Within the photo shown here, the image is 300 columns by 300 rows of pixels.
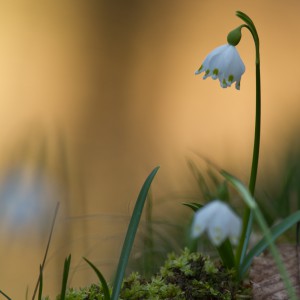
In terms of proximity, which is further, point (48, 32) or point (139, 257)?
point (48, 32)

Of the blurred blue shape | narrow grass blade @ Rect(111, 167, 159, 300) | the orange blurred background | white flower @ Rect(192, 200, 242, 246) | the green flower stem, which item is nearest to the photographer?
white flower @ Rect(192, 200, 242, 246)

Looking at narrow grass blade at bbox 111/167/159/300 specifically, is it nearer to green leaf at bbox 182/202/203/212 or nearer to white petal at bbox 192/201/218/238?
green leaf at bbox 182/202/203/212

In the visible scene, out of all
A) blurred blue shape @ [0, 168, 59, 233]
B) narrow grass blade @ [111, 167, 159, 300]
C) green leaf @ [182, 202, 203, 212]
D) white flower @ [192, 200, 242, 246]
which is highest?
white flower @ [192, 200, 242, 246]

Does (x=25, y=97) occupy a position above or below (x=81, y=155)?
above

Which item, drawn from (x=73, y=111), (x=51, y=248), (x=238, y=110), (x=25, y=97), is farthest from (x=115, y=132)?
(x=51, y=248)

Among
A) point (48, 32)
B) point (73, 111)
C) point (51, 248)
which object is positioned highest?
point (48, 32)

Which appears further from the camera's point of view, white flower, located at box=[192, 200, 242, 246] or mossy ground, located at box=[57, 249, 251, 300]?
mossy ground, located at box=[57, 249, 251, 300]

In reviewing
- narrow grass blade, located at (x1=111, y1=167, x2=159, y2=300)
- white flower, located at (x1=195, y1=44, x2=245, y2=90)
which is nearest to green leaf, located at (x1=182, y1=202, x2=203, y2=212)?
narrow grass blade, located at (x1=111, y1=167, x2=159, y2=300)

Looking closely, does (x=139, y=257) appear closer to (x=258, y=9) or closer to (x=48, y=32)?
(x=258, y=9)
